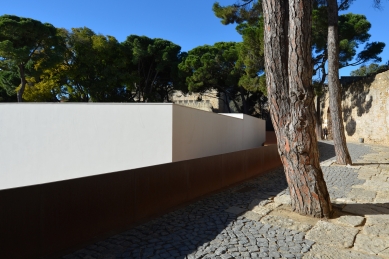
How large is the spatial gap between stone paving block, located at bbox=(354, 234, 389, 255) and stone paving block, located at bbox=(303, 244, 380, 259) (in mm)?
119

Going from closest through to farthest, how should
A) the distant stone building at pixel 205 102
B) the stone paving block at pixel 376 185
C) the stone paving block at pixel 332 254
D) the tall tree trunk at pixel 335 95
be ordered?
the stone paving block at pixel 332 254 → the stone paving block at pixel 376 185 → the tall tree trunk at pixel 335 95 → the distant stone building at pixel 205 102

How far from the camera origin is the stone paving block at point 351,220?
10.9ft

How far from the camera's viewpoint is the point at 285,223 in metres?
3.38

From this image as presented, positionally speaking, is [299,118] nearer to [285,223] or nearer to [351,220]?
[285,223]

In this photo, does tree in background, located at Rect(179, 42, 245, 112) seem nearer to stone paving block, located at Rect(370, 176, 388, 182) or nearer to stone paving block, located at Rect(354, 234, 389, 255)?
stone paving block, located at Rect(370, 176, 388, 182)

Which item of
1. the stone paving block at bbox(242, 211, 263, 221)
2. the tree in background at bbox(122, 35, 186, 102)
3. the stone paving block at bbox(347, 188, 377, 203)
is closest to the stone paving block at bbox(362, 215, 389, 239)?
the stone paving block at bbox(347, 188, 377, 203)

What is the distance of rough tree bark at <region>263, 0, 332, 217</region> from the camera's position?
350 cm

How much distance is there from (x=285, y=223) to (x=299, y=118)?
126 centimetres

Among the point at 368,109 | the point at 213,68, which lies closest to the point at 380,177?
the point at 368,109

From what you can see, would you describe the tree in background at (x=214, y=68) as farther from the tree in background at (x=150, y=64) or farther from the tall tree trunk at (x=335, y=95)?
the tall tree trunk at (x=335, y=95)

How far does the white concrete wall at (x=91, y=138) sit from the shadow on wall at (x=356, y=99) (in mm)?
12909

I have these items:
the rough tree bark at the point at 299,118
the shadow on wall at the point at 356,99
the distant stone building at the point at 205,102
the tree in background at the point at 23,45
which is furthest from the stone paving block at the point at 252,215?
the distant stone building at the point at 205,102

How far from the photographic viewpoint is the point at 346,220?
345 centimetres

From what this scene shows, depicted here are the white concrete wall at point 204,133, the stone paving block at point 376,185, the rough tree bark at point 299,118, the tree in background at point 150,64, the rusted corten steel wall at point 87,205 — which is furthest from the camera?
the tree in background at point 150,64
